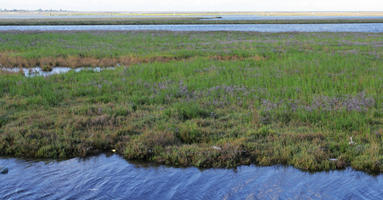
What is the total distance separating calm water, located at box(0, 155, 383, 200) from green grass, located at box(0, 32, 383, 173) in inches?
15.6

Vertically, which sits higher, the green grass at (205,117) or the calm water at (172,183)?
the green grass at (205,117)

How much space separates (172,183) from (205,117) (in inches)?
151

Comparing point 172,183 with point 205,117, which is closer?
Result: point 172,183

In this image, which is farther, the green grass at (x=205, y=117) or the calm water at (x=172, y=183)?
the green grass at (x=205, y=117)

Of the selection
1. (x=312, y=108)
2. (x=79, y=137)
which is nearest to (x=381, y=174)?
(x=312, y=108)

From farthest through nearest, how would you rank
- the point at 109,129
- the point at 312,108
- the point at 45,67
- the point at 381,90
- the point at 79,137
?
the point at 45,67
the point at 381,90
the point at 312,108
the point at 109,129
the point at 79,137

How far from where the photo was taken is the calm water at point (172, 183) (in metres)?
6.40

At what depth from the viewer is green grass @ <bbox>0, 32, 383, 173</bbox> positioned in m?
7.86

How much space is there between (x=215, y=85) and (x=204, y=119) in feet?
14.7

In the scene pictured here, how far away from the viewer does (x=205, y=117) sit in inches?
410

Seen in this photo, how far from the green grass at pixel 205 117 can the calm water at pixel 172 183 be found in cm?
40

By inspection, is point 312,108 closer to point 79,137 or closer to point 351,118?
point 351,118

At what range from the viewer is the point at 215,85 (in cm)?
1428

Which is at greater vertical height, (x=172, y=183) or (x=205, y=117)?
(x=205, y=117)
